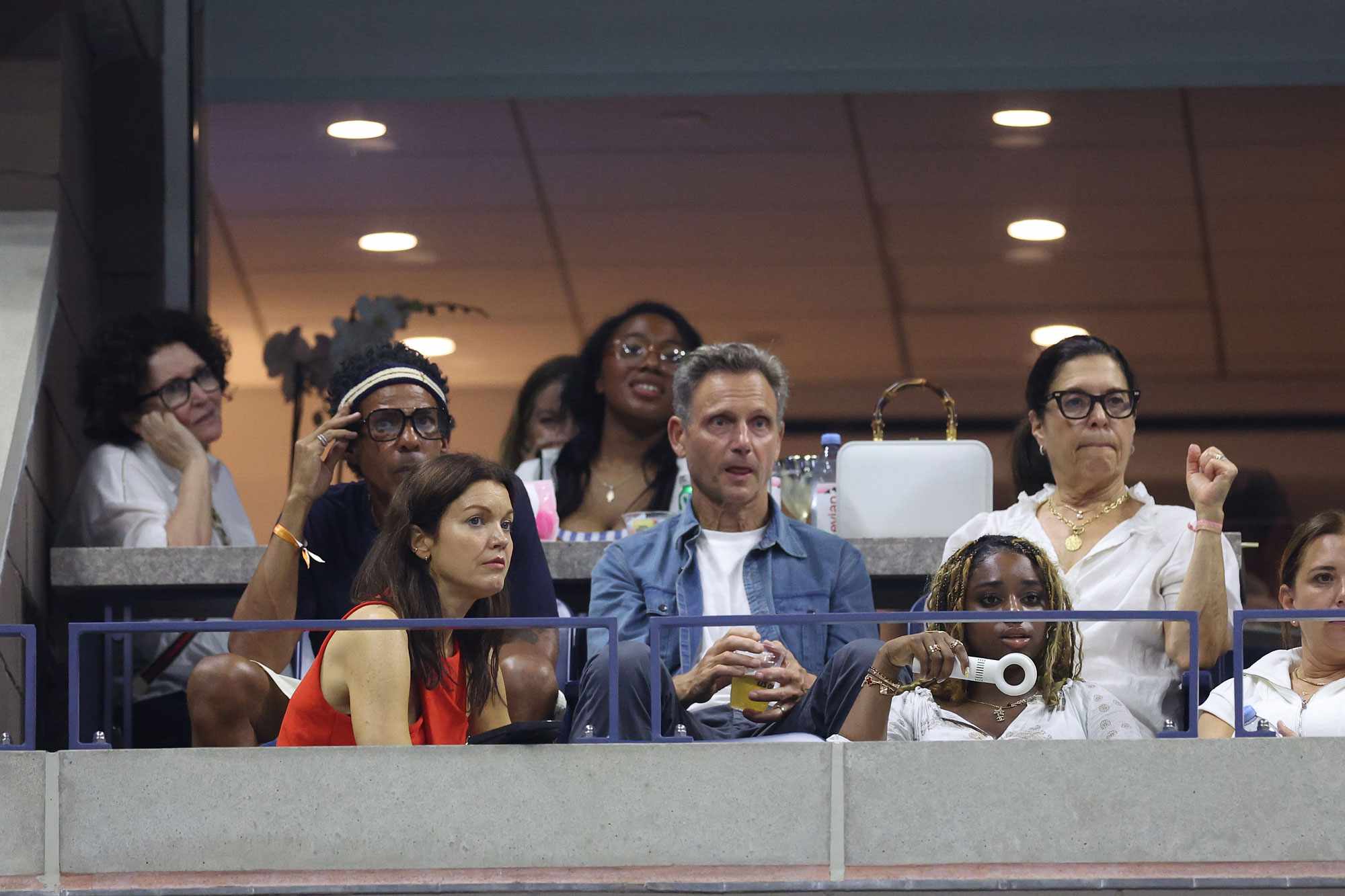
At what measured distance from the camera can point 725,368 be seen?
4.67 metres

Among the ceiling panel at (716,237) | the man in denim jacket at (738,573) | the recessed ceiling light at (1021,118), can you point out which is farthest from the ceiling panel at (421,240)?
the man in denim jacket at (738,573)

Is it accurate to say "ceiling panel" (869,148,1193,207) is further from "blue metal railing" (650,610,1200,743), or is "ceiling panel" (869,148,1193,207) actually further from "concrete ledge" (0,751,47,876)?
"concrete ledge" (0,751,47,876)

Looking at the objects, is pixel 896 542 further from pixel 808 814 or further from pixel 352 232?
pixel 352 232

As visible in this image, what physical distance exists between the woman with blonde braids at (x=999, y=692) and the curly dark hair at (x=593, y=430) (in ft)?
5.28

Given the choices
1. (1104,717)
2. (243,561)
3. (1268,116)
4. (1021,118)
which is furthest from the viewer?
(1021,118)

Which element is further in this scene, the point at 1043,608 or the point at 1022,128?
the point at 1022,128

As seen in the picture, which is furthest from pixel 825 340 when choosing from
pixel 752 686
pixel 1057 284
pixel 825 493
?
pixel 752 686

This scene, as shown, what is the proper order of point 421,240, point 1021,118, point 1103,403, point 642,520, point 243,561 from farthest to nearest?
point 421,240 < point 1021,118 < point 642,520 < point 243,561 < point 1103,403

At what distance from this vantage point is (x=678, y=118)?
7297 millimetres

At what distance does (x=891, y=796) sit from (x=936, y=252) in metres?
3.82

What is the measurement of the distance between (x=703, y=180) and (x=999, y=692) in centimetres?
367

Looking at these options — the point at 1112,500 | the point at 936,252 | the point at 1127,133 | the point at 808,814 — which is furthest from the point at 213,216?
the point at 808,814

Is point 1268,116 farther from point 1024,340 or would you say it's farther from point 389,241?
point 389,241

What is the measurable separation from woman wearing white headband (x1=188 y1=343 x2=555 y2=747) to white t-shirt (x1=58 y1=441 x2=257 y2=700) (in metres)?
0.54
